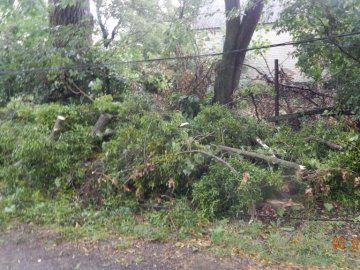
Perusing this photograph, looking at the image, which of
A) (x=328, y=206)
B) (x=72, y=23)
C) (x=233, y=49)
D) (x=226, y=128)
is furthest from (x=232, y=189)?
(x=72, y=23)

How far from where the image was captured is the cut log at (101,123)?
698 centimetres

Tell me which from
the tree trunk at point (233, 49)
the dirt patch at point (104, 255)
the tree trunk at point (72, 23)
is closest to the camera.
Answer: the dirt patch at point (104, 255)

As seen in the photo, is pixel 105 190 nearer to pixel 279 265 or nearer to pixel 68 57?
pixel 279 265

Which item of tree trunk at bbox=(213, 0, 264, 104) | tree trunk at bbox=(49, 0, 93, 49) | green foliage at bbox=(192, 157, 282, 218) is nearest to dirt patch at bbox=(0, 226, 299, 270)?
green foliage at bbox=(192, 157, 282, 218)

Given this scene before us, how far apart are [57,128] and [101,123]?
67cm

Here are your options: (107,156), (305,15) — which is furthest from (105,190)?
(305,15)

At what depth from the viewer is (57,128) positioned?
22.8 feet

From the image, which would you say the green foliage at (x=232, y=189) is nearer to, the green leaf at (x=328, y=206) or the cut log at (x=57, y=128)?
the green leaf at (x=328, y=206)

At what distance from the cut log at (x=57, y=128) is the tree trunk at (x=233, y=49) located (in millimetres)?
3028

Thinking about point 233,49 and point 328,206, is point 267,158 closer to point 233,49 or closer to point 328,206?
point 328,206

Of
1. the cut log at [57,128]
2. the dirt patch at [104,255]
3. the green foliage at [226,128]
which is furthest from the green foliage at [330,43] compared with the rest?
the cut log at [57,128]

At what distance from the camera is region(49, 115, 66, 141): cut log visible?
6.80 meters

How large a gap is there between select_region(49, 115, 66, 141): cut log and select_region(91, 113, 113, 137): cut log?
51 cm

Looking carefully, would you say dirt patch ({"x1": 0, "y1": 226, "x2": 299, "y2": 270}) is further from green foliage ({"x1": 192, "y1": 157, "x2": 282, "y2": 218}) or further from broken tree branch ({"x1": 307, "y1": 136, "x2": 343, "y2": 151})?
broken tree branch ({"x1": 307, "y1": 136, "x2": 343, "y2": 151})
